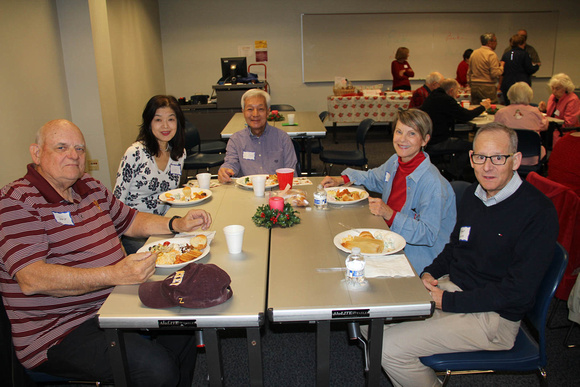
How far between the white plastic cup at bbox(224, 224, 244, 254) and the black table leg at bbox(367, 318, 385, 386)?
0.63m

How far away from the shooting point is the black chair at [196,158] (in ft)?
16.5

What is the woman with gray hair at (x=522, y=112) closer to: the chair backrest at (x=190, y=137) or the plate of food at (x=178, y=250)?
the chair backrest at (x=190, y=137)

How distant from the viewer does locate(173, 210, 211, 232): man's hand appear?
6.63ft

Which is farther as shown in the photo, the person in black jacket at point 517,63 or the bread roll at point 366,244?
the person in black jacket at point 517,63

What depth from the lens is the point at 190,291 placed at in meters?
1.40

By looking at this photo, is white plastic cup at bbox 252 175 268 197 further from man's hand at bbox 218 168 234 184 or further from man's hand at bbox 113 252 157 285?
man's hand at bbox 113 252 157 285

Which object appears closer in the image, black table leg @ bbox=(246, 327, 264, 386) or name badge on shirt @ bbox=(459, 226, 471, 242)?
black table leg @ bbox=(246, 327, 264, 386)

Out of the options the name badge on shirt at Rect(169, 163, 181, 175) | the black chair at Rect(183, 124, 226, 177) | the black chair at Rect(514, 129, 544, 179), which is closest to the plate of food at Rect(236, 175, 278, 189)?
the name badge on shirt at Rect(169, 163, 181, 175)

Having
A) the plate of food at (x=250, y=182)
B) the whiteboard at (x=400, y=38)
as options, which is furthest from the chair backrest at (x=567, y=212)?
the whiteboard at (x=400, y=38)

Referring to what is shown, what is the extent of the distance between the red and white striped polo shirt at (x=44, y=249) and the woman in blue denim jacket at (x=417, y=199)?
131 cm

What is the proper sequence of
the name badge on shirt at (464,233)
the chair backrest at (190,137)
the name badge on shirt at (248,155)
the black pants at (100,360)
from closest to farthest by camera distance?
1. the black pants at (100,360)
2. the name badge on shirt at (464,233)
3. the name badge on shirt at (248,155)
4. the chair backrest at (190,137)

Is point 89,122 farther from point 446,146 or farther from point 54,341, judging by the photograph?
point 446,146

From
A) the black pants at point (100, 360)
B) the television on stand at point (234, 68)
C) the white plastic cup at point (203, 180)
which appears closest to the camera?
the black pants at point (100, 360)

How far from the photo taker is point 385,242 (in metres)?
1.84
